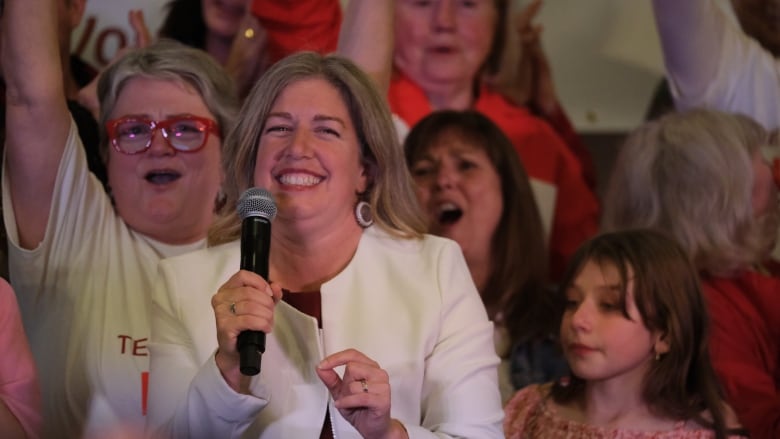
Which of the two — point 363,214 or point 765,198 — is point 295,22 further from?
point 765,198

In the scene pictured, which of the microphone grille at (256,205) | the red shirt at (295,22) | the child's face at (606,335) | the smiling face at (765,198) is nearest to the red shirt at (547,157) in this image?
the red shirt at (295,22)

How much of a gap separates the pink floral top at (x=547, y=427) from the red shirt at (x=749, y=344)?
0.55 ft

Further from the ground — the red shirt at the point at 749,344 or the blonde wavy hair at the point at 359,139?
the blonde wavy hair at the point at 359,139

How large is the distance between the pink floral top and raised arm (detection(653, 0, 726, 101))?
0.92 m

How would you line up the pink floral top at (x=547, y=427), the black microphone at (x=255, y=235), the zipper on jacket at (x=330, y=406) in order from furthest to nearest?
1. the pink floral top at (x=547, y=427)
2. the zipper on jacket at (x=330, y=406)
3. the black microphone at (x=255, y=235)

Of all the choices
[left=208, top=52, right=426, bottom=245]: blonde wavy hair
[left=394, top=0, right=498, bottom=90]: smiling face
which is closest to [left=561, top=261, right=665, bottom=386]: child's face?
[left=208, top=52, right=426, bottom=245]: blonde wavy hair

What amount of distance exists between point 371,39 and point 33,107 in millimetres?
638

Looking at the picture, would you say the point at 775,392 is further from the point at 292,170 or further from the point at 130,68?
the point at 130,68

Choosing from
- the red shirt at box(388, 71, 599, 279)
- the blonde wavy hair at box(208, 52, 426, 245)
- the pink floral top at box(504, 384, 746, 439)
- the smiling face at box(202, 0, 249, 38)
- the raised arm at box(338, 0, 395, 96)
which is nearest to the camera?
the blonde wavy hair at box(208, 52, 426, 245)

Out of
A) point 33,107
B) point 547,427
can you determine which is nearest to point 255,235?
point 33,107

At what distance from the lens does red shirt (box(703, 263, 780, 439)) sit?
2135mm

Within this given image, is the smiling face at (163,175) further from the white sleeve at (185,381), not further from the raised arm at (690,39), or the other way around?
the raised arm at (690,39)

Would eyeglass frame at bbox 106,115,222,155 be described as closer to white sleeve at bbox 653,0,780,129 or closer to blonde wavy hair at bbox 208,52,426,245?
blonde wavy hair at bbox 208,52,426,245

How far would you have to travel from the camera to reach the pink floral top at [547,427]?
198 centimetres
